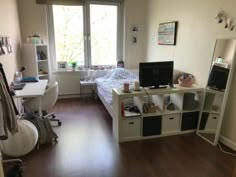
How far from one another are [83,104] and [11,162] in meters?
2.43

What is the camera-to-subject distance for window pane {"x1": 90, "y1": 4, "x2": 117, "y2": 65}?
4.90 m

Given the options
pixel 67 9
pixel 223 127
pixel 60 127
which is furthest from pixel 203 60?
pixel 67 9

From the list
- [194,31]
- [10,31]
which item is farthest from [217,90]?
[10,31]

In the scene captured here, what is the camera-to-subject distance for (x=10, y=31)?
355 cm

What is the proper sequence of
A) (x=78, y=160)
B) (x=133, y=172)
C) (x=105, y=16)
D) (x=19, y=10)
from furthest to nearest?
(x=105, y=16) < (x=19, y=10) < (x=78, y=160) < (x=133, y=172)

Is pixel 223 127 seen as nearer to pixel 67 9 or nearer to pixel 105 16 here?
pixel 105 16

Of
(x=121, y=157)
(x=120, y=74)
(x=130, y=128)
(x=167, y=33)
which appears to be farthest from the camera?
(x=120, y=74)

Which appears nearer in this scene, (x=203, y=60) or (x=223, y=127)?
(x=223, y=127)

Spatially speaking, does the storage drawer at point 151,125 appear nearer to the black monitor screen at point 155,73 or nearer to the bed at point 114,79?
the black monitor screen at point 155,73

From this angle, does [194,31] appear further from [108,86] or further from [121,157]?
[121,157]

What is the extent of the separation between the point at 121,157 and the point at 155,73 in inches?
51.6

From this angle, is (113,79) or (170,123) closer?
(170,123)

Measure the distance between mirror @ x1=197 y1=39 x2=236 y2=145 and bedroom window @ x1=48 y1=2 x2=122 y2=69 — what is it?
2.89 meters

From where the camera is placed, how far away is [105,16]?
4.98 metres
